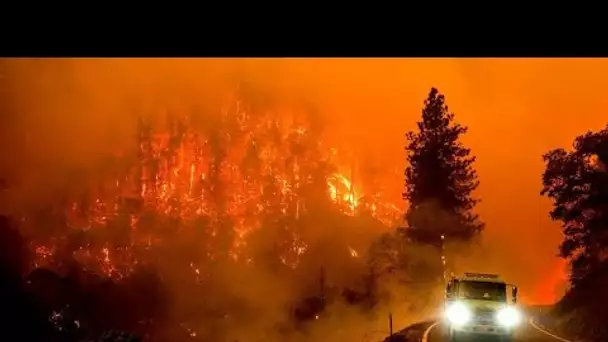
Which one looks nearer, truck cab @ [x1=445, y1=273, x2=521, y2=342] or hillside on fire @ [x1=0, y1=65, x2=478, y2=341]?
truck cab @ [x1=445, y1=273, x2=521, y2=342]

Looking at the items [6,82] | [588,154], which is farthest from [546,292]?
[6,82]

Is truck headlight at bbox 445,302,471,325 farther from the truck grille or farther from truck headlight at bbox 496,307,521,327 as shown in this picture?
truck headlight at bbox 496,307,521,327

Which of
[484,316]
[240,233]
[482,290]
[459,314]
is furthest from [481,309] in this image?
[240,233]

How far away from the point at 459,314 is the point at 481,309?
71 centimetres

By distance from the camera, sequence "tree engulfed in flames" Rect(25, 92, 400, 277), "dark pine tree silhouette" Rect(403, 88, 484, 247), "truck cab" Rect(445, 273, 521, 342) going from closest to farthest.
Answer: "truck cab" Rect(445, 273, 521, 342), "dark pine tree silhouette" Rect(403, 88, 484, 247), "tree engulfed in flames" Rect(25, 92, 400, 277)

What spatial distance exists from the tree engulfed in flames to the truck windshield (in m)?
55.5

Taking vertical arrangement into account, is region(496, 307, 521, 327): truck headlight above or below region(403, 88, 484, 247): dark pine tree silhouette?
below

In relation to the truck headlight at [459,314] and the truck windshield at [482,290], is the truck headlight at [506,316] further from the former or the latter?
the truck headlight at [459,314]

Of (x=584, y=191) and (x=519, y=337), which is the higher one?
(x=584, y=191)

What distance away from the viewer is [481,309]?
2175cm

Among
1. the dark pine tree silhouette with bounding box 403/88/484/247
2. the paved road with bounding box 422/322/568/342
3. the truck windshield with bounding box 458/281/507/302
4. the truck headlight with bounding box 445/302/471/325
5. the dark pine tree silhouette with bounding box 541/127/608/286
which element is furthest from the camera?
the dark pine tree silhouette with bounding box 403/88/484/247

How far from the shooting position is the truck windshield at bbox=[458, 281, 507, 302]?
22203 mm

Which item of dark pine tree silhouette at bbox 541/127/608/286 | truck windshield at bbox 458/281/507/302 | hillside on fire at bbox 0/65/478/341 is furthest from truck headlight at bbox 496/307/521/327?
hillside on fire at bbox 0/65/478/341

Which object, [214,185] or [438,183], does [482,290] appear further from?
[214,185]
